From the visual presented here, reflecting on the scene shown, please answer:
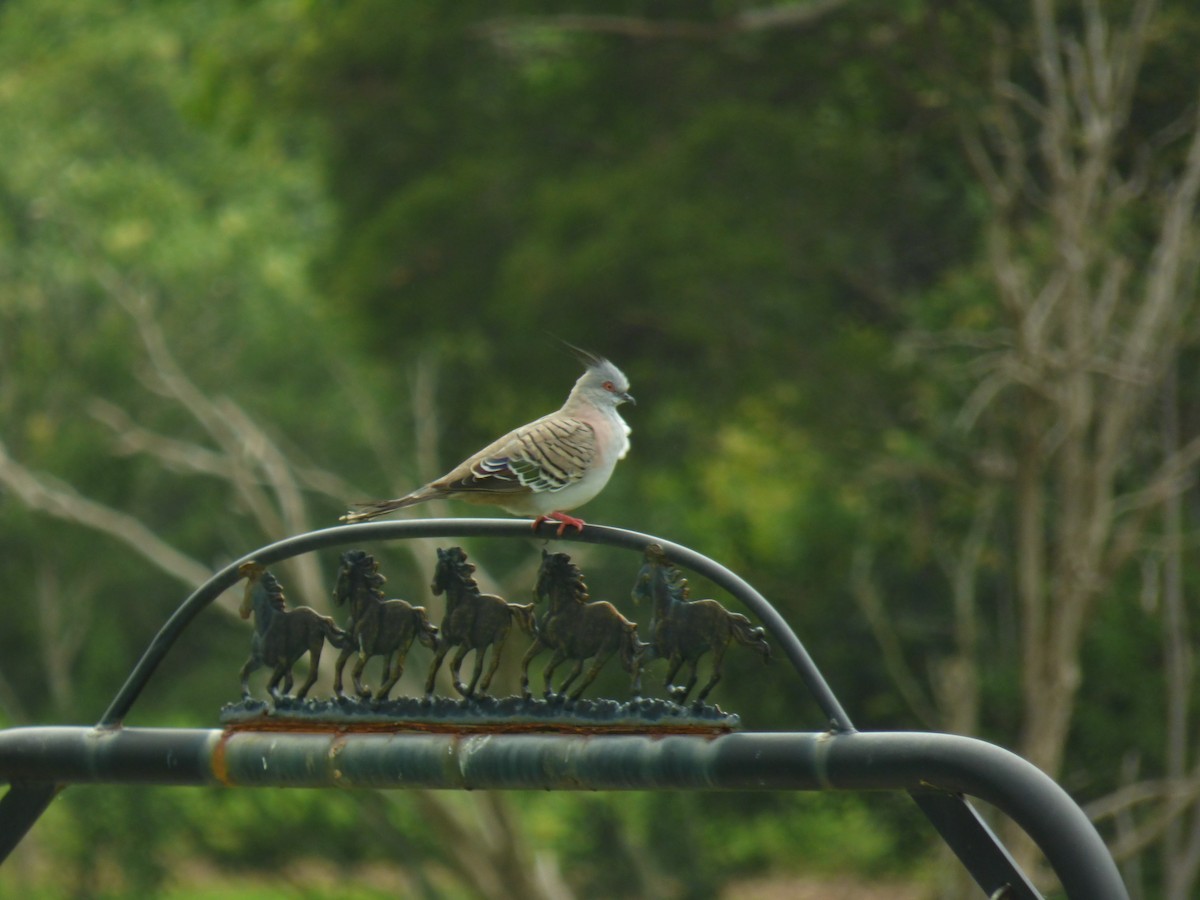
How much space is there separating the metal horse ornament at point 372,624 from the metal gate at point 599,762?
0.07 m

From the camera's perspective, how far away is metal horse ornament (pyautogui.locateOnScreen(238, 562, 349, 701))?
113 inches

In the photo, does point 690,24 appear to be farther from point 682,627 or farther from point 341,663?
point 682,627

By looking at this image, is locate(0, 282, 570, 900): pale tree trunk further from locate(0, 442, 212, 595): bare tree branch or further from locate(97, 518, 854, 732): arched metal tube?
locate(97, 518, 854, 732): arched metal tube

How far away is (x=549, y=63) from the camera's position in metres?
10.8

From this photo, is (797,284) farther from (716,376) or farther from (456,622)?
(456,622)

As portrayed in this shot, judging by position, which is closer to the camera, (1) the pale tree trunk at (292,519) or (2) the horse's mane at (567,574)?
(2) the horse's mane at (567,574)

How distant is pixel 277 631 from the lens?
9.51ft

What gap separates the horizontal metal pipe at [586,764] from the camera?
2252 millimetres

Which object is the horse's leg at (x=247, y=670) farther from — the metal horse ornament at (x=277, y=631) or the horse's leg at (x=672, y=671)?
the horse's leg at (x=672, y=671)

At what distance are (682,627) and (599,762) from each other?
0.83 ft

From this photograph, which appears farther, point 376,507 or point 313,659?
point 376,507

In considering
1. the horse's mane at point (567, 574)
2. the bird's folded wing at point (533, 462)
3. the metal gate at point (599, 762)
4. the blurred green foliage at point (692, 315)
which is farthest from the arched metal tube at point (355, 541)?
the blurred green foliage at point (692, 315)

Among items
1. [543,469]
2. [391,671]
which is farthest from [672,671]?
[543,469]

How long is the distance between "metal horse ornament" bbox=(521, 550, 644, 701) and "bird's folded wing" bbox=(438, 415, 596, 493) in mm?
821
